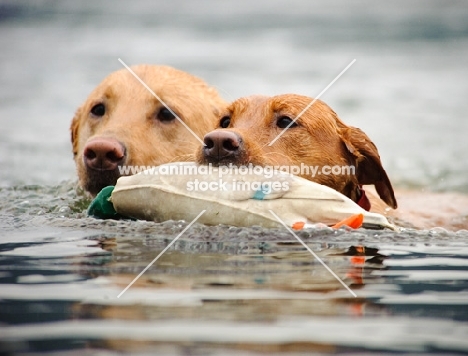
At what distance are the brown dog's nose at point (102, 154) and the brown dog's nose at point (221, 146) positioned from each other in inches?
48.1

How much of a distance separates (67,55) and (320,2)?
60.1ft

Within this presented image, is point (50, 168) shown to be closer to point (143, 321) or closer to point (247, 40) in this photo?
point (143, 321)

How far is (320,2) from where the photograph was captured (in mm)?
39062

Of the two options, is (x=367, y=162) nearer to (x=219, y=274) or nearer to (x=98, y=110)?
(x=219, y=274)

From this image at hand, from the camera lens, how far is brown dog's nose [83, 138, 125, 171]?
6992mm

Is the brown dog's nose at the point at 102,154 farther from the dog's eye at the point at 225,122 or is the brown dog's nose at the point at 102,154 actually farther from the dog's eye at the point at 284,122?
the dog's eye at the point at 284,122

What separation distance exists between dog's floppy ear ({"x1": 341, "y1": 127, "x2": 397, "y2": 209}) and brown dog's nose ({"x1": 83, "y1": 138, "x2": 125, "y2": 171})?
5.62 ft

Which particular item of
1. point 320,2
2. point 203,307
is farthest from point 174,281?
point 320,2

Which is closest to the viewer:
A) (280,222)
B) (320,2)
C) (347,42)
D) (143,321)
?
(143,321)

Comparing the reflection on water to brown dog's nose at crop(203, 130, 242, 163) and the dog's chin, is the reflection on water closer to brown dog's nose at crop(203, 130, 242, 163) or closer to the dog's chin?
brown dog's nose at crop(203, 130, 242, 163)

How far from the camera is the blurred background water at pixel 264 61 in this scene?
1342 cm

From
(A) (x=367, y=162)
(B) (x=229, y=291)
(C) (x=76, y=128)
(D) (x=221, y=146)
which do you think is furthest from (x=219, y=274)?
(C) (x=76, y=128)

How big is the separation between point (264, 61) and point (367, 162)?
52.1 feet

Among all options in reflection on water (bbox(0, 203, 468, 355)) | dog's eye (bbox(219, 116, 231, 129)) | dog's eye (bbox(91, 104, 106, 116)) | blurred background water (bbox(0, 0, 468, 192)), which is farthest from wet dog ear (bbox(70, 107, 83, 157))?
blurred background water (bbox(0, 0, 468, 192))
